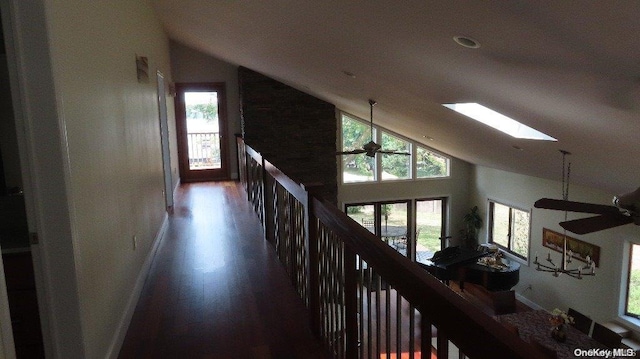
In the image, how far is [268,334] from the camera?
2818mm

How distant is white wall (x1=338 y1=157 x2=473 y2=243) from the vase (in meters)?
5.98

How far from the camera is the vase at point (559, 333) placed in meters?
6.13

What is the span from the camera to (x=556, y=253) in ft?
30.9

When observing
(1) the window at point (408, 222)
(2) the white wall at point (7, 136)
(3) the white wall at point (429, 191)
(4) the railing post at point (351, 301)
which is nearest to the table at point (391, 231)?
(1) the window at point (408, 222)

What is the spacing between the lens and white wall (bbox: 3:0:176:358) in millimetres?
1883

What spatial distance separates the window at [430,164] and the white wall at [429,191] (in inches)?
6.2

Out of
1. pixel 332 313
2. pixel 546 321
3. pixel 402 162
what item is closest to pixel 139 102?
pixel 332 313

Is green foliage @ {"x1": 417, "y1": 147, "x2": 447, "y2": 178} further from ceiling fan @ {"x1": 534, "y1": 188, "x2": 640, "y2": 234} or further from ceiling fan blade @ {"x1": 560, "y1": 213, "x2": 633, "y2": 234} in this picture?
ceiling fan blade @ {"x1": 560, "y1": 213, "x2": 633, "y2": 234}

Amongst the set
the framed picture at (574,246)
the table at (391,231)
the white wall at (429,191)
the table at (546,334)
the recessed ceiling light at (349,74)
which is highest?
the recessed ceiling light at (349,74)

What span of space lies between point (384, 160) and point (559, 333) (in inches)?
250

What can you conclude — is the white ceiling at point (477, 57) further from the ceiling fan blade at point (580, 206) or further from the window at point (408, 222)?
the window at point (408, 222)

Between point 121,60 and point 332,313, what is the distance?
8.32ft

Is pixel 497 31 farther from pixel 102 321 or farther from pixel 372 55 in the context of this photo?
pixel 102 321

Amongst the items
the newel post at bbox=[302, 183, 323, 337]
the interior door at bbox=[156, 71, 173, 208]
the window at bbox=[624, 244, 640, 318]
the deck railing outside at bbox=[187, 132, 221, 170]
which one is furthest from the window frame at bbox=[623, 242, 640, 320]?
the deck railing outside at bbox=[187, 132, 221, 170]
